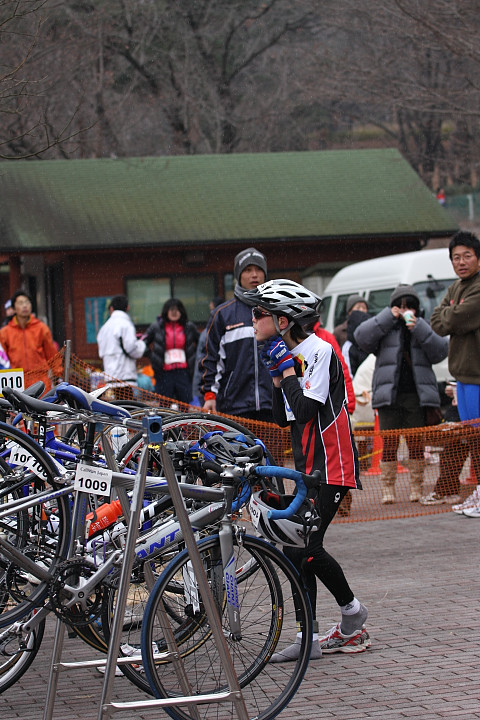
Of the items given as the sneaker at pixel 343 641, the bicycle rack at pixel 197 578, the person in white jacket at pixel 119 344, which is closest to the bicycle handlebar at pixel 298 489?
the bicycle rack at pixel 197 578

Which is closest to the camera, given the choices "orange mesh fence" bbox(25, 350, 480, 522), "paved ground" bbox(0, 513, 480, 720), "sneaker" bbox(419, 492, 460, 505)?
"paved ground" bbox(0, 513, 480, 720)

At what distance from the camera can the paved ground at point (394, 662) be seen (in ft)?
16.3

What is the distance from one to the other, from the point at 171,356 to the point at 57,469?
945 cm

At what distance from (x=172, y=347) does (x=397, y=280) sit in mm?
3830

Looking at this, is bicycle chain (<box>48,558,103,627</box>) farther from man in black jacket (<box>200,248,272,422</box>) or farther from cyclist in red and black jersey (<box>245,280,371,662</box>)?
man in black jacket (<box>200,248,272,422</box>)

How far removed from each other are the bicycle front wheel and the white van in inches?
428

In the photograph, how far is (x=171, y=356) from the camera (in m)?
14.4

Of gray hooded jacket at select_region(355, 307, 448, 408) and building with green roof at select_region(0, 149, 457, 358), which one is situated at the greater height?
building with green roof at select_region(0, 149, 457, 358)

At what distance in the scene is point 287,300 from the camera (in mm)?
5582

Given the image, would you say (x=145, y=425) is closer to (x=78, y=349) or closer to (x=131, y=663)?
(x=131, y=663)

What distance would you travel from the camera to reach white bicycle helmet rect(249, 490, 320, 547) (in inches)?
177

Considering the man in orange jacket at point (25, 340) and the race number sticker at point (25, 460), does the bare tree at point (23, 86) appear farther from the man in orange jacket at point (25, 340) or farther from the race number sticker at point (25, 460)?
the race number sticker at point (25, 460)

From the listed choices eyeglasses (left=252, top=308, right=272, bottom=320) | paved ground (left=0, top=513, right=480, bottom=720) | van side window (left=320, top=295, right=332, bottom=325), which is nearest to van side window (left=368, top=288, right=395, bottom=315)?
van side window (left=320, top=295, right=332, bottom=325)

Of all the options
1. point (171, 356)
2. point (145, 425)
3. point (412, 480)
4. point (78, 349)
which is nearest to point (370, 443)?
point (412, 480)
